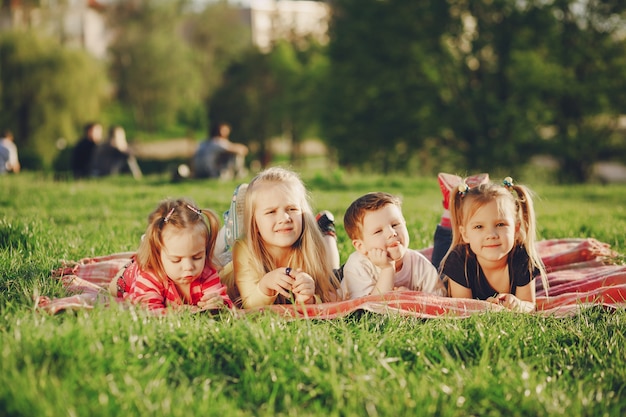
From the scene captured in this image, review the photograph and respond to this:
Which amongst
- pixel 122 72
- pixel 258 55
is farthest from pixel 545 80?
Answer: pixel 122 72

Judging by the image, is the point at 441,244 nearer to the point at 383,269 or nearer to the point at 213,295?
the point at 383,269

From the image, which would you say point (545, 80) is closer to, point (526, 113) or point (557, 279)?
point (526, 113)

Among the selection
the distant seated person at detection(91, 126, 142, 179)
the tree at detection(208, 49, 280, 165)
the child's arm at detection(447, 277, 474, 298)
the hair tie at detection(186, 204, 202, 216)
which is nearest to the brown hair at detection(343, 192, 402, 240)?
the child's arm at detection(447, 277, 474, 298)

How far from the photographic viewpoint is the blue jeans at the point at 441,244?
494 centimetres

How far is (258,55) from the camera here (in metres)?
52.2

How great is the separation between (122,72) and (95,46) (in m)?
11.4

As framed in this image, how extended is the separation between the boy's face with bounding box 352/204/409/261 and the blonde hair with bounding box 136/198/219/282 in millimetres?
888

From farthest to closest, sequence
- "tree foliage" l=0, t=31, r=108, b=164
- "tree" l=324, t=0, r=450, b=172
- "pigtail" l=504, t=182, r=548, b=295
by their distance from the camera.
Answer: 1. "tree foliage" l=0, t=31, r=108, b=164
2. "tree" l=324, t=0, r=450, b=172
3. "pigtail" l=504, t=182, r=548, b=295

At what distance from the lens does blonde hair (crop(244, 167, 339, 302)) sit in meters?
4.03

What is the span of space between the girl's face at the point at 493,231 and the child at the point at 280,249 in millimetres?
917

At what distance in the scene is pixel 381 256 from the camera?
4008mm

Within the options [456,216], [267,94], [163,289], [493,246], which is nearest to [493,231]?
[493,246]

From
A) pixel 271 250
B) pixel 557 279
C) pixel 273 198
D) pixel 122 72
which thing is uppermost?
pixel 122 72

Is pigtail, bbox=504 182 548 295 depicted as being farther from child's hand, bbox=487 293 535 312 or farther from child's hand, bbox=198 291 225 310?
child's hand, bbox=198 291 225 310
